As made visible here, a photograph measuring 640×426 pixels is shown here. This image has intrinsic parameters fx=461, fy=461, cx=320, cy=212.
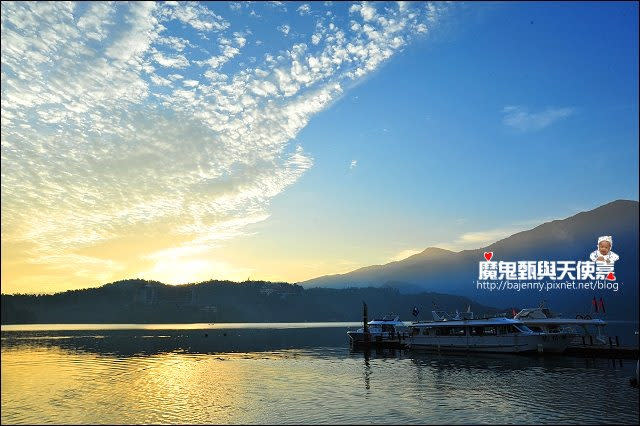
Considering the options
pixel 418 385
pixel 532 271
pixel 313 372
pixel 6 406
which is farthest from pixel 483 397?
pixel 532 271

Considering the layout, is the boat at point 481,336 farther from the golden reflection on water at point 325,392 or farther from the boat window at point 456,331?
the golden reflection on water at point 325,392

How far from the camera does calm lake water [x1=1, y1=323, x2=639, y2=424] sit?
34344mm

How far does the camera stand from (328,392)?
44625mm

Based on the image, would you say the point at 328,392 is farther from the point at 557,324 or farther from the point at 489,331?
the point at 557,324

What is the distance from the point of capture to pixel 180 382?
53.1 meters

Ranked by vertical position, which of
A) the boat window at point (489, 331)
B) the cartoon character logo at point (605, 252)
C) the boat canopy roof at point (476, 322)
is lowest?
the boat window at point (489, 331)

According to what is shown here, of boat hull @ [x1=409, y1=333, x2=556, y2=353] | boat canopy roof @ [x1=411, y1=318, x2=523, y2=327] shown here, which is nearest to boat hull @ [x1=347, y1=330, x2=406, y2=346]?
boat hull @ [x1=409, y1=333, x2=556, y2=353]

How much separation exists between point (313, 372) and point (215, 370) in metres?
14.8

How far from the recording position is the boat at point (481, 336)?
7388cm

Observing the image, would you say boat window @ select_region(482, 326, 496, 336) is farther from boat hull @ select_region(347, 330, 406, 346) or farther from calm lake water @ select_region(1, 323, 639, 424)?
boat hull @ select_region(347, 330, 406, 346)

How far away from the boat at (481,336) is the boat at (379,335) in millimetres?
6902

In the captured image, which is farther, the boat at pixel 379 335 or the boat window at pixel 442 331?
the boat at pixel 379 335

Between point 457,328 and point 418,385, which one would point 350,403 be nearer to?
point 418,385

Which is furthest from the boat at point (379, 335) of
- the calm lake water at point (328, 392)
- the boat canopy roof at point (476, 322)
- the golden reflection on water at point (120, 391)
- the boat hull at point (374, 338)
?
the golden reflection on water at point (120, 391)
